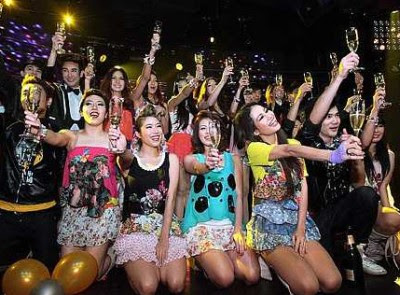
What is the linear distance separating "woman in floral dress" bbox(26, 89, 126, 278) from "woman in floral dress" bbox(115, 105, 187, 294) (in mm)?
147

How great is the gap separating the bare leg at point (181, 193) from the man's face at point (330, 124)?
1.45 meters

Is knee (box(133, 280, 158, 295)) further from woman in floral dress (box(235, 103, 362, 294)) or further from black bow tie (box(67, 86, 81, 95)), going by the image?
black bow tie (box(67, 86, 81, 95))

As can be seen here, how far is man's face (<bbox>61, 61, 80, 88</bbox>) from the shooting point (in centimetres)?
432

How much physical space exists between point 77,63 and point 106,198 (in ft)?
6.16

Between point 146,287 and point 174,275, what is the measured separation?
269mm

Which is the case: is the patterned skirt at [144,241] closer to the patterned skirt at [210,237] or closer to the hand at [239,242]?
the patterned skirt at [210,237]

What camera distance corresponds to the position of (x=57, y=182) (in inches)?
142

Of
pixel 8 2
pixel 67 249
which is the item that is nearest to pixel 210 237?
pixel 67 249

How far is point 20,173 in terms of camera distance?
3295 mm

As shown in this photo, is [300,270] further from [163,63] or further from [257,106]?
[163,63]

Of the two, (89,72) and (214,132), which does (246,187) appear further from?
(89,72)

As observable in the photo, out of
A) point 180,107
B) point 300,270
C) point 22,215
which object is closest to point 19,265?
point 22,215

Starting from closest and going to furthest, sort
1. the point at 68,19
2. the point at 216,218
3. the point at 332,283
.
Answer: the point at 332,283
the point at 216,218
the point at 68,19

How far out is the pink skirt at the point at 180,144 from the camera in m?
4.28
